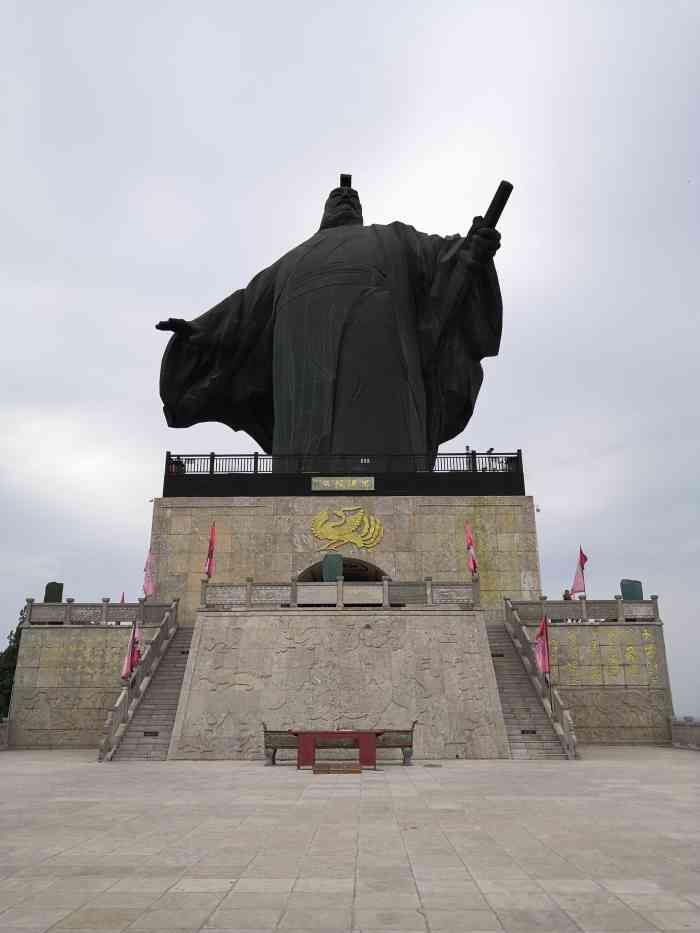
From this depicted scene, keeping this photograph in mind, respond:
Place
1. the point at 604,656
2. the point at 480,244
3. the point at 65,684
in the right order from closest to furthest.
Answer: the point at 604,656, the point at 65,684, the point at 480,244

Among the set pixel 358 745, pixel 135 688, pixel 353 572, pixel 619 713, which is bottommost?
pixel 358 745

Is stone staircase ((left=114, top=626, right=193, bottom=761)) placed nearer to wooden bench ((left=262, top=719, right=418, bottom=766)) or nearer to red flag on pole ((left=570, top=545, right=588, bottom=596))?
wooden bench ((left=262, top=719, right=418, bottom=766))

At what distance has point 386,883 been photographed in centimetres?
474

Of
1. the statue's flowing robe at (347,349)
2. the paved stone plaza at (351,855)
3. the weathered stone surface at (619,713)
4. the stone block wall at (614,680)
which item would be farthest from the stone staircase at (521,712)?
the statue's flowing robe at (347,349)

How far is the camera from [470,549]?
19.7m

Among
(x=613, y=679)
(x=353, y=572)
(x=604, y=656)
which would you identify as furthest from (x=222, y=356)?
(x=613, y=679)

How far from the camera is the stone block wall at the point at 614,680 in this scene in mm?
18297

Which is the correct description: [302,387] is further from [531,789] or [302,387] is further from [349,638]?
[531,789]

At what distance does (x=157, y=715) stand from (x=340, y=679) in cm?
369

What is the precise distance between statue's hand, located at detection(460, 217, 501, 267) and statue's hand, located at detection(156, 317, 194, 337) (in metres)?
9.77

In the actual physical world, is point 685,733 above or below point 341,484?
below

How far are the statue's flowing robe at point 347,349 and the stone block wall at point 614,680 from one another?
8.40 meters

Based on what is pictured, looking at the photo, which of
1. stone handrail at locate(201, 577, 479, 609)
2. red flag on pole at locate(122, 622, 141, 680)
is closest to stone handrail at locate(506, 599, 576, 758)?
stone handrail at locate(201, 577, 479, 609)

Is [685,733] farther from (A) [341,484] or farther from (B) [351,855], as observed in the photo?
(B) [351,855]
